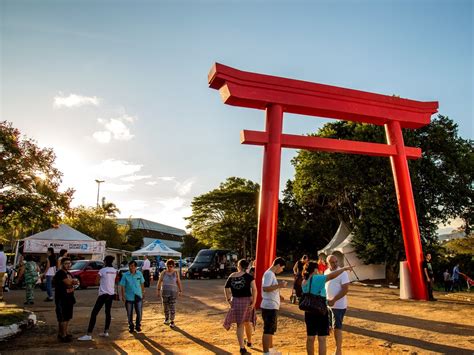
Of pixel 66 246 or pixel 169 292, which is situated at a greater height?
pixel 66 246

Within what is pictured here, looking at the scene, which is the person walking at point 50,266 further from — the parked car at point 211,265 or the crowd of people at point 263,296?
the parked car at point 211,265

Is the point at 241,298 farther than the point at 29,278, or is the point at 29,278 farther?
the point at 29,278

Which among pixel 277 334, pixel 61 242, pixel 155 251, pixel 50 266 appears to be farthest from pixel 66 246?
pixel 277 334

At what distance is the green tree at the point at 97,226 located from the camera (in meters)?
38.1

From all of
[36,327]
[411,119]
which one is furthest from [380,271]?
[36,327]

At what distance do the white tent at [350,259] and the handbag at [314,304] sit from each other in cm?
1785

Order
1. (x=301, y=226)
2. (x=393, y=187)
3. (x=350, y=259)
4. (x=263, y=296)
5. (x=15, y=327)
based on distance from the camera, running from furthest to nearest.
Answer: (x=301, y=226)
(x=350, y=259)
(x=393, y=187)
(x=15, y=327)
(x=263, y=296)

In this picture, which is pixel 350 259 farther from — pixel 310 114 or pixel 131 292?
pixel 131 292

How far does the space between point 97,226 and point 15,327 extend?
32983 mm

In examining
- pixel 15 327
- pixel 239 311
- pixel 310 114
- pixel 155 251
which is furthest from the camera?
pixel 155 251

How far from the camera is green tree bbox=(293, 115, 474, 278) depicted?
66.7ft

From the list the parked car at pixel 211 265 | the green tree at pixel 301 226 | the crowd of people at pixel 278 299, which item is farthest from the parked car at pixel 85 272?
the green tree at pixel 301 226

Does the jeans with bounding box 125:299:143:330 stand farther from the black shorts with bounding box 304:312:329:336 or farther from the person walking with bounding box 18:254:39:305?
the person walking with bounding box 18:254:39:305

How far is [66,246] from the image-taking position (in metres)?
21.6
